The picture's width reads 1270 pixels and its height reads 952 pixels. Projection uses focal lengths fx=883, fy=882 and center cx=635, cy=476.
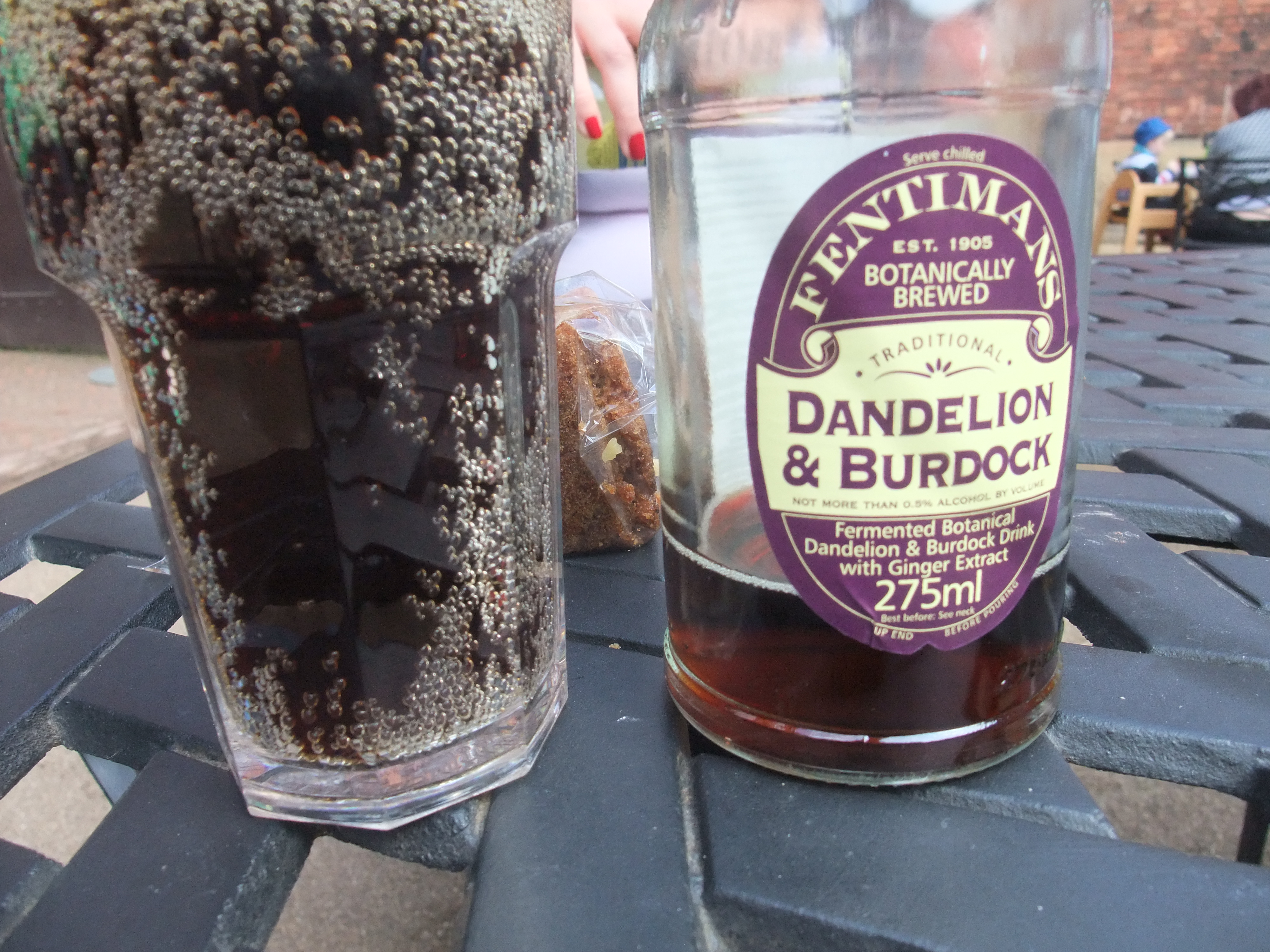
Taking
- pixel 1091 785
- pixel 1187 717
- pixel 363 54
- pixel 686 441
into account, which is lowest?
pixel 1091 785

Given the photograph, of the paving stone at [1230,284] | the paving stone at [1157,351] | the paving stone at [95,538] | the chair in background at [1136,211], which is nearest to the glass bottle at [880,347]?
the paving stone at [95,538]

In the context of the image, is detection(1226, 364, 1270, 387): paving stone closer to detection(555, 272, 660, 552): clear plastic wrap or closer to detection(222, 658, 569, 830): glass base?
detection(555, 272, 660, 552): clear plastic wrap

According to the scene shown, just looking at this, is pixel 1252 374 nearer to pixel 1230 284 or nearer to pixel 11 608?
pixel 1230 284

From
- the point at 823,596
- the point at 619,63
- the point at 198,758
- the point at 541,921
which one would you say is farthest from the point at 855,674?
the point at 619,63

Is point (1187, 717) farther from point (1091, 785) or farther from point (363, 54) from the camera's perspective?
point (1091, 785)

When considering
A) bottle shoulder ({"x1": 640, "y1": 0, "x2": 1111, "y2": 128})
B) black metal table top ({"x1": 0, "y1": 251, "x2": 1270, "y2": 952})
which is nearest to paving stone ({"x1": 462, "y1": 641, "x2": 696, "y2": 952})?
black metal table top ({"x1": 0, "y1": 251, "x2": 1270, "y2": 952})
